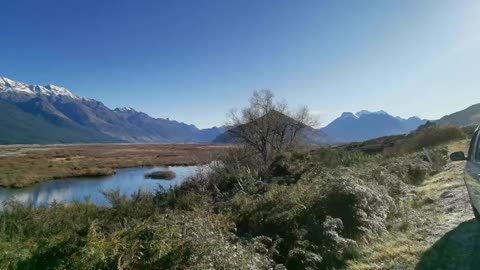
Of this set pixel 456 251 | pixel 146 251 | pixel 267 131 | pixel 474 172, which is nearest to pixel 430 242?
pixel 456 251

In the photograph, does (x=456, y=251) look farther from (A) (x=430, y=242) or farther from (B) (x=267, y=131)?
(B) (x=267, y=131)

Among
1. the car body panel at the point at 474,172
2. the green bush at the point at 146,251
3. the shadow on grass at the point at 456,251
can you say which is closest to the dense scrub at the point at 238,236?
the green bush at the point at 146,251

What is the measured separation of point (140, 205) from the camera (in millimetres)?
13070

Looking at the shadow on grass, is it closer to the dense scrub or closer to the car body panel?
the car body panel

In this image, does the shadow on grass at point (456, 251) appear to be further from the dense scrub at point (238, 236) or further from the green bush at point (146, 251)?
the green bush at point (146, 251)

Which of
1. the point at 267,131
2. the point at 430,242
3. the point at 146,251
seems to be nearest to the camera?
the point at 146,251

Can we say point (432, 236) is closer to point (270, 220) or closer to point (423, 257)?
point (423, 257)

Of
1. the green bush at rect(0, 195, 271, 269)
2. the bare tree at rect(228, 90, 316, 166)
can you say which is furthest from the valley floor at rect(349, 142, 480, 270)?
the bare tree at rect(228, 90, 316, 166)

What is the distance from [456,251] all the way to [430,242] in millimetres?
799

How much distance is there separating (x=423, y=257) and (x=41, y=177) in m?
49.7

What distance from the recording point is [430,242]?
628cm

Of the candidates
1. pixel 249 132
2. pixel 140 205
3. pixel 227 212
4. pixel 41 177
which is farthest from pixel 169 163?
pixel 227 212

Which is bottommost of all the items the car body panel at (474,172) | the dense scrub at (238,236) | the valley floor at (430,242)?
the valley floor at (430,242)

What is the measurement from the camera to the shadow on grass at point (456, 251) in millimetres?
4996
